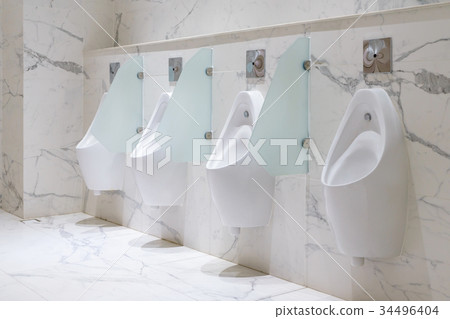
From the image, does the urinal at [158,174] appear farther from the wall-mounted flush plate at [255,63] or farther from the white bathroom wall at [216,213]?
the wall-mounted flush plate at [255,63]

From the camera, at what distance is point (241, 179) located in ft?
8.35

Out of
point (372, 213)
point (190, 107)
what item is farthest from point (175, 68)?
point (372, 213)

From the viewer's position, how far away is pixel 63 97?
4016 millimetres

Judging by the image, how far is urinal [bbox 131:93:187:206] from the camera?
10.0 ft

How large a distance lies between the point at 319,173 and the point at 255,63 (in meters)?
0.63

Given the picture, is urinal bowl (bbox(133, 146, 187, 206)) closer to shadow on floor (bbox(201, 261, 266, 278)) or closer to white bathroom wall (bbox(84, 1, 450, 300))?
white bathroom wall (bbox(84, 1, 450, 300))

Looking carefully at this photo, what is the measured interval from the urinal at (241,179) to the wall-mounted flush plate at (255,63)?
11cm

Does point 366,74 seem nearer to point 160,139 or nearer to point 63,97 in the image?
point 160,139

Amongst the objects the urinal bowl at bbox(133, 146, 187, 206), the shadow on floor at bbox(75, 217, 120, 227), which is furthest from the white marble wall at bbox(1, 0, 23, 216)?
the urinal bowl at bbox(133, 146, 187, 206)

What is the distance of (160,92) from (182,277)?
1.17 m

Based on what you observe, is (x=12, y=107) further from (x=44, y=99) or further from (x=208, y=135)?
(x=208, y=135)

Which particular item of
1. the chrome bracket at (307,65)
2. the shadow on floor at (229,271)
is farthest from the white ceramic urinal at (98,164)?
the chrome bracket at (307,65)

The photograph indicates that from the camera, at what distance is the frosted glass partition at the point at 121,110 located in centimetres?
350

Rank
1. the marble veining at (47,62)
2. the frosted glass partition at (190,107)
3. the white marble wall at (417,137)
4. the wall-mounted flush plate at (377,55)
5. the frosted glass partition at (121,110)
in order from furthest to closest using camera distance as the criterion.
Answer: the marble veining at (47,62) → the frosted glass partition at (121,110) → the frosted glass partition at (190,107) → the wall-mounted flush plate at (377,55) → the white marble wall at (417,137)
